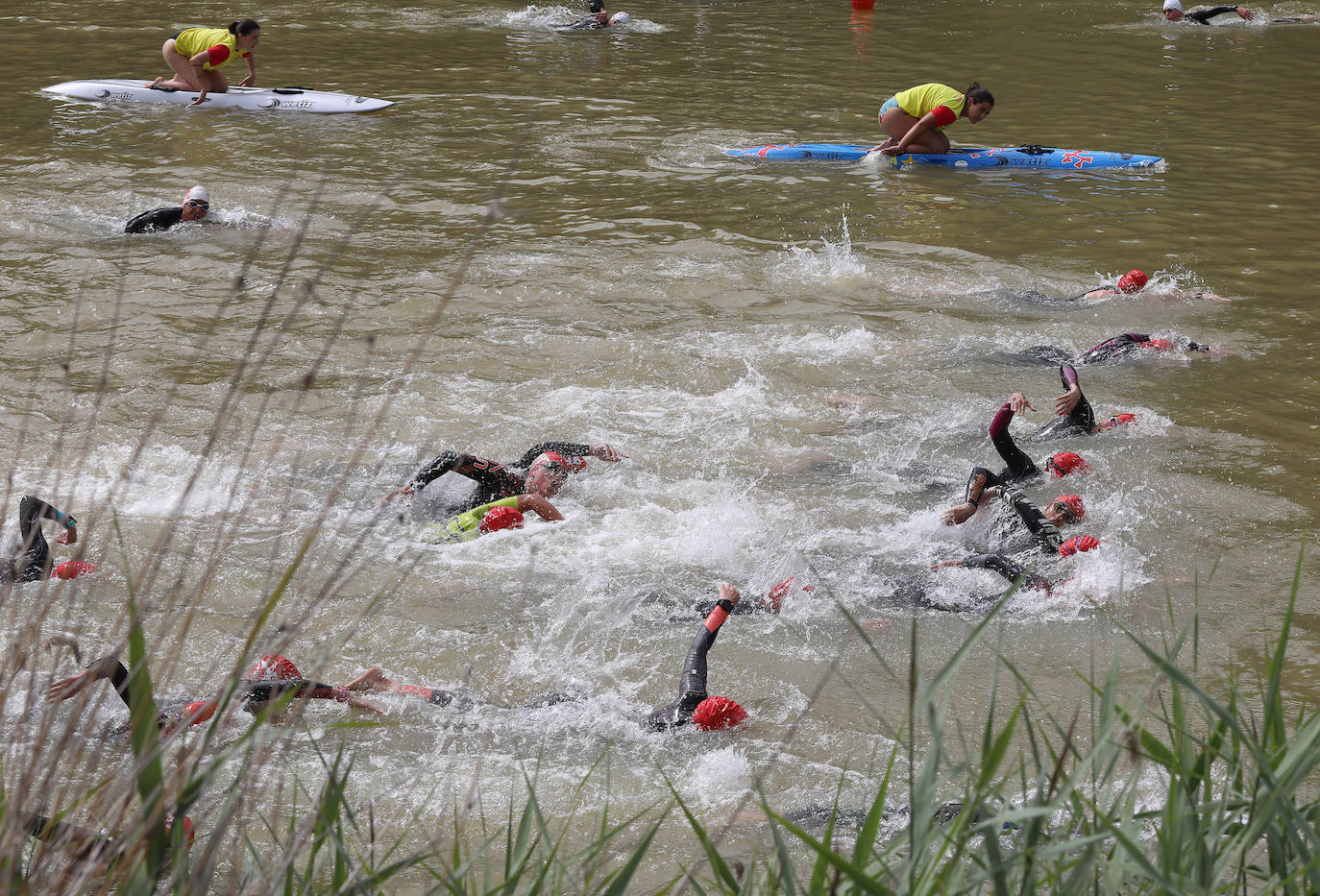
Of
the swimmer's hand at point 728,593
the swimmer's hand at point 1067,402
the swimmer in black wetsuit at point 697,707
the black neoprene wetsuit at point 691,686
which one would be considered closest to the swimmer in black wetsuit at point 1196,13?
the swimmer's hand at point 1067,402

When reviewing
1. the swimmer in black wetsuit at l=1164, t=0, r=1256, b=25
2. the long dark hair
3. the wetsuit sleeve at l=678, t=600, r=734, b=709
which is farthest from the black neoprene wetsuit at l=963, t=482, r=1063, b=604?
the swimmer in black wetsuit at l=1164, t=0, r=1256, b=25

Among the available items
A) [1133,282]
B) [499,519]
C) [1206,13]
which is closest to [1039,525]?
[499,519]

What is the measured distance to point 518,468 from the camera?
25.5 ft

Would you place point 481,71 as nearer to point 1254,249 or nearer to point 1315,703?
point 1254,249

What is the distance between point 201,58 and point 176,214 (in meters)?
5.75

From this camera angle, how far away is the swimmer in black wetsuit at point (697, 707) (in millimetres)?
5387

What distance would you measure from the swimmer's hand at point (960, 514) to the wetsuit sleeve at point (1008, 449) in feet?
1.85

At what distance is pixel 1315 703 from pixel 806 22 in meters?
21.7

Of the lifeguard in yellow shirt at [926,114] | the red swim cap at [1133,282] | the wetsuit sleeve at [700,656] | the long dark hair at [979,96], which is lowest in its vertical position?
the wetsuit sleeve at [700,656]

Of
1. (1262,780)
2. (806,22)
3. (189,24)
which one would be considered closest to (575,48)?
(806,22)

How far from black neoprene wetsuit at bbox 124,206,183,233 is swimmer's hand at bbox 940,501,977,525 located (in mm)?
8771

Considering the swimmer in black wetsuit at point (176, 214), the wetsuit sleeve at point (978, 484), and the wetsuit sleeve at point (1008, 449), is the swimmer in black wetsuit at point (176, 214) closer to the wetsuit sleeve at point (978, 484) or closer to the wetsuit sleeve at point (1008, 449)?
the wetsuit sleeve at point (1008, 449)

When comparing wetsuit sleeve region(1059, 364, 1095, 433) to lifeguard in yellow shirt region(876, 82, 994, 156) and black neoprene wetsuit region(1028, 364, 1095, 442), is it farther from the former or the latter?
lifeguard in yellow shirt region(876, 82, 994, 156)

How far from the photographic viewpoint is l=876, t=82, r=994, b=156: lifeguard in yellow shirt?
14.1m
